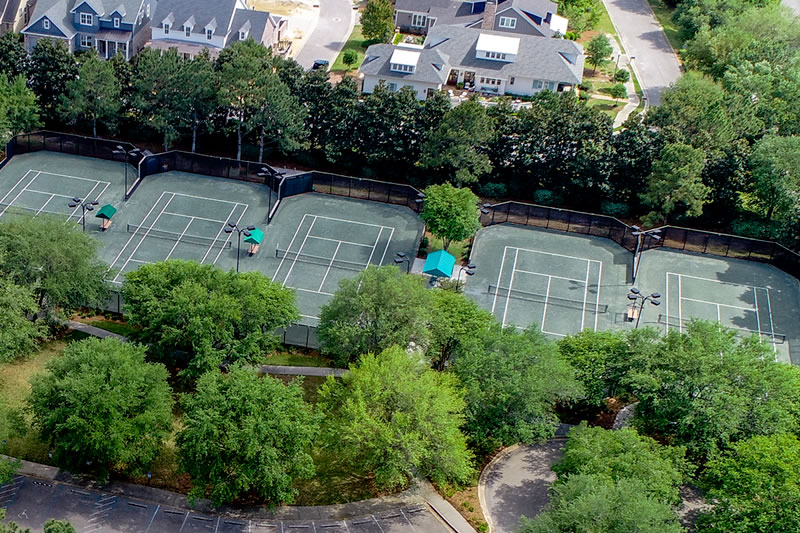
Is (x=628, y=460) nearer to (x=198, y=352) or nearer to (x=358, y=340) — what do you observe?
(x=358, y=340)

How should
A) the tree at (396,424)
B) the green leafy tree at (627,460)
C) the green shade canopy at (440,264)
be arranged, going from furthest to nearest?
the green shade canopy at (440,264)
the tree at (396,424)
the green leafy tree at (627,460)

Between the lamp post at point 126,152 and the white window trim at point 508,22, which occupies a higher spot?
the white window trim at point 508,22

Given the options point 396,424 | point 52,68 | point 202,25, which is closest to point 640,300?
point 396,424

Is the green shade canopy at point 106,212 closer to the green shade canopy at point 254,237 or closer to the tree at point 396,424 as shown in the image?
the green shade canopy at point 254,237

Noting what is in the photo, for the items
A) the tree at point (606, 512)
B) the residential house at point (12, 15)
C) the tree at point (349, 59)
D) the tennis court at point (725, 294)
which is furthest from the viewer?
the tree at point (349, 59)

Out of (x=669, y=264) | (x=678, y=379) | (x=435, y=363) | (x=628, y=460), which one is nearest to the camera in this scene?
(x=628, y=460)

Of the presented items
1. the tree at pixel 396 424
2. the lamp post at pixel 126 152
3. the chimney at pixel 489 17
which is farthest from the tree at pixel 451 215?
the chimney at pixel 489 17

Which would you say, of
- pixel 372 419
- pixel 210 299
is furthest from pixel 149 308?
pixel 372 419
